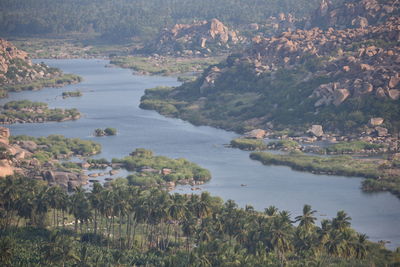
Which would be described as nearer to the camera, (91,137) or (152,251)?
(152,251)

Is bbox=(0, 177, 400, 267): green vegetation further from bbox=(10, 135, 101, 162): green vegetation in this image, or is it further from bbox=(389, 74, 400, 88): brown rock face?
bbox=(389, 74, 400, 88): brown rock face

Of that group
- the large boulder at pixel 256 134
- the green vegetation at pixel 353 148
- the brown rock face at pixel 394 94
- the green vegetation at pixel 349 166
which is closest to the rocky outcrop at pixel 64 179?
the green vegetation at pixel 349 166

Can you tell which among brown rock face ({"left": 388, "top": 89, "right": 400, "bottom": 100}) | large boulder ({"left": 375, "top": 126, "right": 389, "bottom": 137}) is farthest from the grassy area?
brown rock face ({"left": 388, "top": 89, "right": 400, "bottom": 100})

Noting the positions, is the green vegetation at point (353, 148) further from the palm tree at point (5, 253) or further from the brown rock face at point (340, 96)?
the palm tree at point (5, 253)

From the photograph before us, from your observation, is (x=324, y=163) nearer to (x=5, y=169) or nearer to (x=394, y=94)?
(x=394, y=94)

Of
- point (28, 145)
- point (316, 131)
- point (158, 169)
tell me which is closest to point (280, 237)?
point (158, 169)

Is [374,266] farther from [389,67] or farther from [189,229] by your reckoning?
[389,67]

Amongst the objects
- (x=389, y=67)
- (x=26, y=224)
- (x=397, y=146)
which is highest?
(x=389, y=67)

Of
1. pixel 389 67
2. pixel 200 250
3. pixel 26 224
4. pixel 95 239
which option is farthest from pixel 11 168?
pixel 389 67
